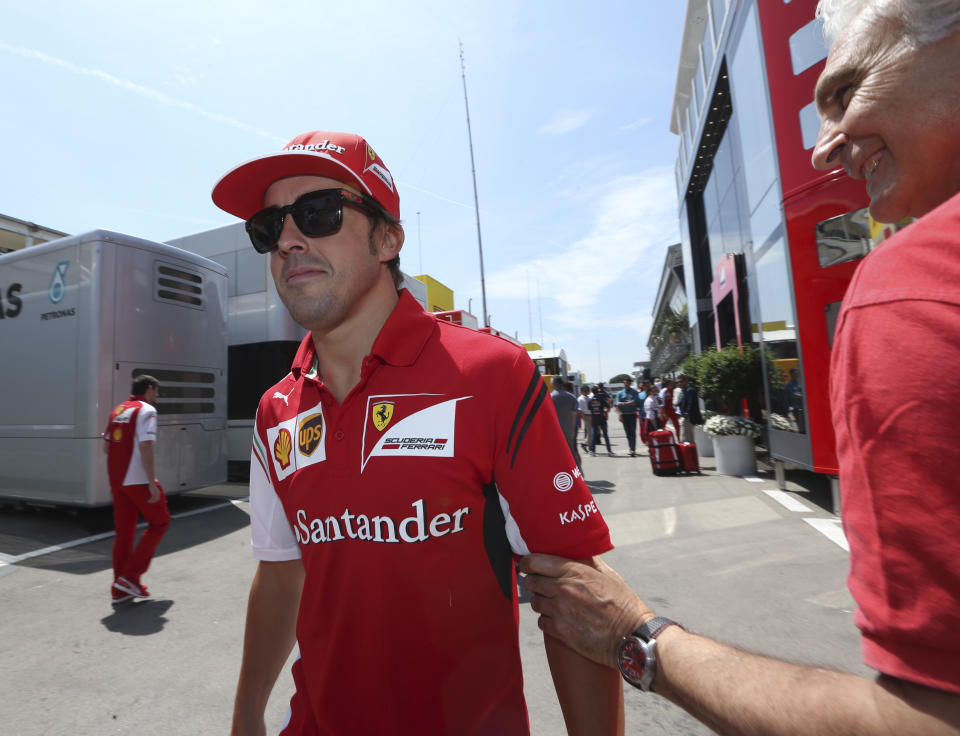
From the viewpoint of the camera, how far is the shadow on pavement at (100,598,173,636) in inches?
167

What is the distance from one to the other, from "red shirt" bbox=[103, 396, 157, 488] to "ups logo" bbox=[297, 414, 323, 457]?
4478mm

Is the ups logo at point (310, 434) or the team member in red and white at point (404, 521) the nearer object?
the team member in red and white at point (404, 521)

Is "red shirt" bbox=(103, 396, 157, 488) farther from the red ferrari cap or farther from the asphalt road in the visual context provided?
the red ferrari cap

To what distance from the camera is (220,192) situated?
1.76 m

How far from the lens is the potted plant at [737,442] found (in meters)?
10.1

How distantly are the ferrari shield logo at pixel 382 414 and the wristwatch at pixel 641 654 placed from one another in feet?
2.48

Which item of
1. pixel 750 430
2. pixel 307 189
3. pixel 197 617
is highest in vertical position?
pixel 307 189

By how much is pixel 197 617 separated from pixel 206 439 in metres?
4.86

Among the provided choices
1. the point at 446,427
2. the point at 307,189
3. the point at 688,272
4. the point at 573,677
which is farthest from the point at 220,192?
the point at 688,272

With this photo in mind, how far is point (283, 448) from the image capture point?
1644mm

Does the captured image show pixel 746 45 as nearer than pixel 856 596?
No

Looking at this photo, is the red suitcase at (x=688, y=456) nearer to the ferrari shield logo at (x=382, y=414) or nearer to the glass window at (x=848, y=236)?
the glass window at (x=848, y=236)

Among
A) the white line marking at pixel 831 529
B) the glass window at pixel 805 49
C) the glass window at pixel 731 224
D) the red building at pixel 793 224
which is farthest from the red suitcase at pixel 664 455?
the glass window at pixel 805 49

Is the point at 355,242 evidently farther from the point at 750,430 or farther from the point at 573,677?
the point at 750,430
